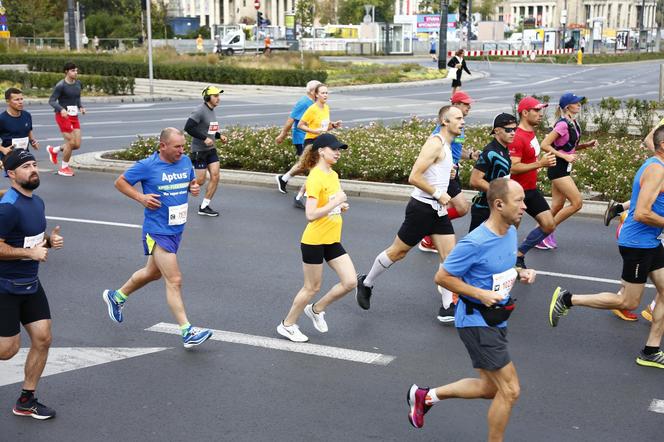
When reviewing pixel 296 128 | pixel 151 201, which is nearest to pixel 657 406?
pixel 151 201

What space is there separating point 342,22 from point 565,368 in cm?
10979

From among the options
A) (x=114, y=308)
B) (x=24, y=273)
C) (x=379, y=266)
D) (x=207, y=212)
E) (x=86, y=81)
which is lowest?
(x=207, y=212)

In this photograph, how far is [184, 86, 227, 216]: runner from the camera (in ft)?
41.9

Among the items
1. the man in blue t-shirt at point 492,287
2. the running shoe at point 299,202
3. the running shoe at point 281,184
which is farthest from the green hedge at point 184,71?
the man in blue t-shirt at point 492,287

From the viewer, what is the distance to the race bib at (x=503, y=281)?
5266 mm

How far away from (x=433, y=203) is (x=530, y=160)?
182 centimetres

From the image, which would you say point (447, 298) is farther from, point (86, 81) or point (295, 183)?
point (86, 81)

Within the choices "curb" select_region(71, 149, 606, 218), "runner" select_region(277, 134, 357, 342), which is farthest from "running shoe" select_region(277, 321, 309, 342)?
"curb" select_region(71, 149, 606, 218)

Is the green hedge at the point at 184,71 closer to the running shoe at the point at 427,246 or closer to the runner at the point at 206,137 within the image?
the runner at the point at 206,137

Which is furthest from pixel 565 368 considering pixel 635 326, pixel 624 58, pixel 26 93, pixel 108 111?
pixel 624 58

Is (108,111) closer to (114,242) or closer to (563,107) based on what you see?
(114,242)

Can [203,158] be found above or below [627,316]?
above

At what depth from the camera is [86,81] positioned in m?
36.7

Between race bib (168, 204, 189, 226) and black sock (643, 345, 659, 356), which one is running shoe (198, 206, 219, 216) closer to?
race bib (168, 204, 189, 226)
